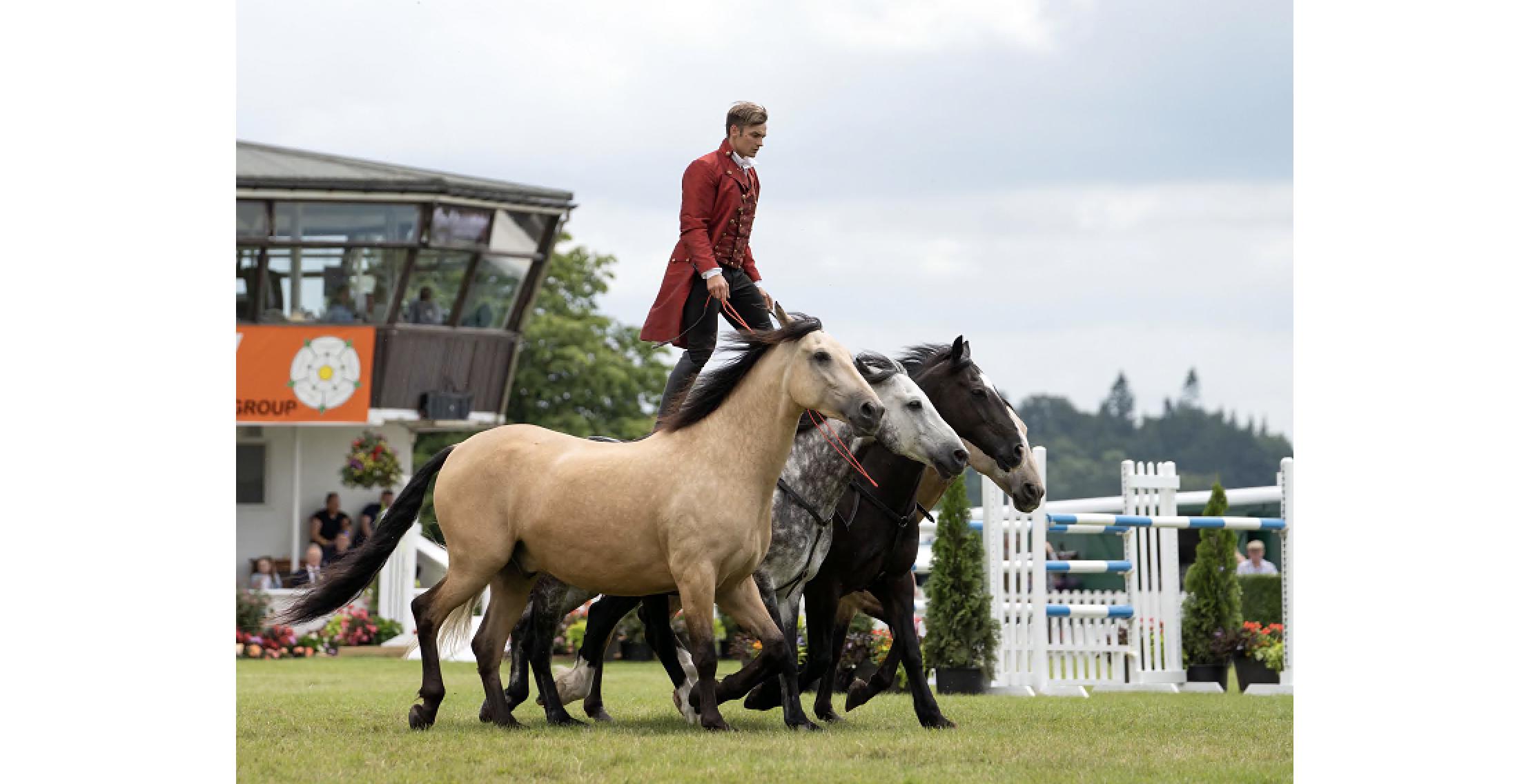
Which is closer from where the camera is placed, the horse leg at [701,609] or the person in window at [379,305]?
the horse leg at [701,609]

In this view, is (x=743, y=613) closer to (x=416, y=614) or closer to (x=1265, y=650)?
(x=416, y=614)

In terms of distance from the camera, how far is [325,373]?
1316 inches

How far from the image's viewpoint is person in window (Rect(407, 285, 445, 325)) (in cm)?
3447

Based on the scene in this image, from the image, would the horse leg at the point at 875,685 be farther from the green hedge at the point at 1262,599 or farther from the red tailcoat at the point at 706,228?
the green hedge at the point at 1262,599

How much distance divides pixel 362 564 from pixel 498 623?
2.62ft

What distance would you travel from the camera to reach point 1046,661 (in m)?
15.4

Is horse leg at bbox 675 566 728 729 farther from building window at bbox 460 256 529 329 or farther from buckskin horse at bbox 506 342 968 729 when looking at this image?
building window at bbox 460 256 529 329

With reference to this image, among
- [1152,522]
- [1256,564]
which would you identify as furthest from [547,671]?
[1256,564]

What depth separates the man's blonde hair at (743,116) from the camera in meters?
9.16

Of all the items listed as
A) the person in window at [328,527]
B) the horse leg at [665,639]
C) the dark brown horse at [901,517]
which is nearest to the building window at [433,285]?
the person in window at [328,527]

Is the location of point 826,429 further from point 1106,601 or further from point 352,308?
point 352,308

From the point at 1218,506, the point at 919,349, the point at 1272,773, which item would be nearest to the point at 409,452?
the point at 1218,506

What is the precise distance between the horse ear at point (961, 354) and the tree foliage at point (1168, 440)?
104 metres

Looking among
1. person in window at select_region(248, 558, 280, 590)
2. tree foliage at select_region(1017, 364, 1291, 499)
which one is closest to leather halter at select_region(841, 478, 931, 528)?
person in window at select_region(248, 558, 280, 590)
